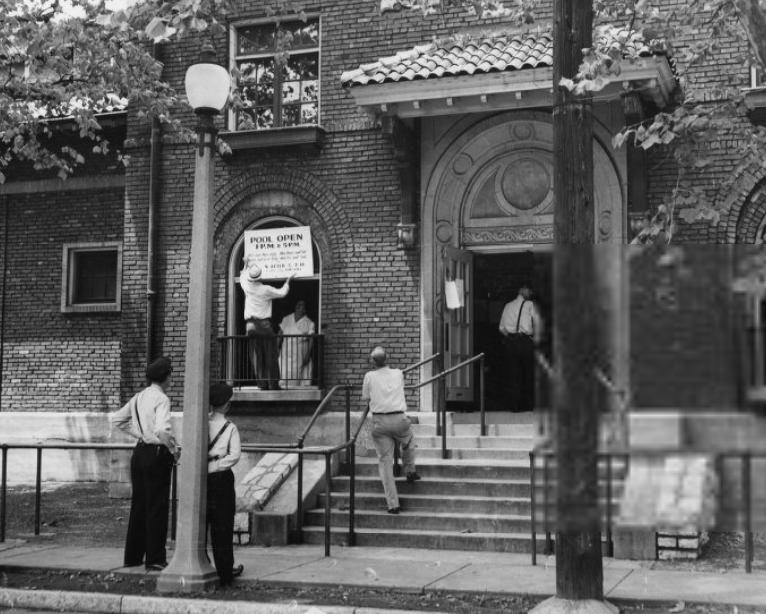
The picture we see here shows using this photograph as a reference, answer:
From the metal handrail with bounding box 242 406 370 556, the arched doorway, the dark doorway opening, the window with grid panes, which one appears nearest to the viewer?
the metal handrail with bounding box 242 406 370 556

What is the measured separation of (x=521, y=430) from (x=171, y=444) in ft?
18.8

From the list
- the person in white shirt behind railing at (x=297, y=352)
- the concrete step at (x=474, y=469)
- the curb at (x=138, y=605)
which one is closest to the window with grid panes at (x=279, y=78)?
the person in white shirt behind railing at (x=297, y=352)

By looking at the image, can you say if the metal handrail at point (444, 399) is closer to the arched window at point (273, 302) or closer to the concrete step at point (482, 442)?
the concrete step at point (482, 442)

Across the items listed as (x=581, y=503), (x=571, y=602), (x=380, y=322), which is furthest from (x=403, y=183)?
(x=581, y=503)

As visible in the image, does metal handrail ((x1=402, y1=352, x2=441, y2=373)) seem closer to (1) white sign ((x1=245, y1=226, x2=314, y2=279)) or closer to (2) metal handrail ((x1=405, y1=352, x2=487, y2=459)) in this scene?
(2) metal handrail ((x1=405, y1=352, x2=487, y2=459))

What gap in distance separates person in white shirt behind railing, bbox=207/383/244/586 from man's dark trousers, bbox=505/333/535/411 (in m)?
6.55

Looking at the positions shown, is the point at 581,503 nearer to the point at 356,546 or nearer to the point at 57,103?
the point at 356,546

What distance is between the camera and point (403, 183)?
1455 cm

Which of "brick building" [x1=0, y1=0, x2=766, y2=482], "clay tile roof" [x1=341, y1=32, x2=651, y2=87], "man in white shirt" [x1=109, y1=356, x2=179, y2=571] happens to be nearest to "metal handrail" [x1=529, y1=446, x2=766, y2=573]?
"man in white shirt" [x1=109, y1=356, x2=179, y2=571]

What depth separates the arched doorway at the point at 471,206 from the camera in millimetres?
14305

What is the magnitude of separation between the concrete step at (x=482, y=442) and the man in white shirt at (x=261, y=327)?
2.85m

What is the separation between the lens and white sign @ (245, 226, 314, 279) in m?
15.1

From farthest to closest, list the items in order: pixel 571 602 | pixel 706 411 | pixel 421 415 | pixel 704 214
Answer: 1. pixel 421 415
2. pixel 704 214
3. pixel 571 602
4. pixel 706 411

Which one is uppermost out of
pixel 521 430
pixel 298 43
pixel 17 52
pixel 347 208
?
pixel 298 43
